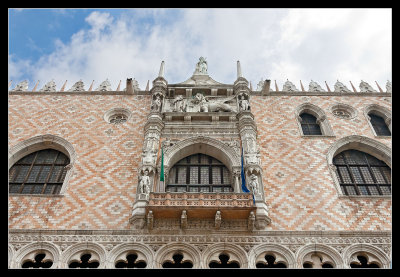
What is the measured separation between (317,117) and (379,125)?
9.45ft

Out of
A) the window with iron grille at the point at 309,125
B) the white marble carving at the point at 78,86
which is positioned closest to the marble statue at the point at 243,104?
the window with iron grille at the point at 309,125

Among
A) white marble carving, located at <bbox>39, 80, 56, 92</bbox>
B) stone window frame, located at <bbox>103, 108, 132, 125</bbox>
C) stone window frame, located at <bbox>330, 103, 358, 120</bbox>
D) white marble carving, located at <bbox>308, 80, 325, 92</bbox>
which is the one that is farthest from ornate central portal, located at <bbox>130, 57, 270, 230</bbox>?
white marble carving, located at <bbox>39, 80, 56, 92</bbox>

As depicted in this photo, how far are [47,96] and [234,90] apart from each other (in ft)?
30.0

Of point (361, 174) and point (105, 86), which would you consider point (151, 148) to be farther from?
point (361, 174)

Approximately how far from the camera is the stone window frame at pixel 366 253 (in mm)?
11414

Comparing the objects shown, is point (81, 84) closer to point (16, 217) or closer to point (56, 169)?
point (56, 169)

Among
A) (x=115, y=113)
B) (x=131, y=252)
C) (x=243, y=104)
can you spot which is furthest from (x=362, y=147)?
(x=115, y=113)

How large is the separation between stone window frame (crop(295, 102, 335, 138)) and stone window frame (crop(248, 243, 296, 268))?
5.83 m

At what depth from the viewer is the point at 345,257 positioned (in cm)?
1143

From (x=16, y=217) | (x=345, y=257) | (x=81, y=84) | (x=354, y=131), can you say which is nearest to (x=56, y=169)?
(x=16, y=217)

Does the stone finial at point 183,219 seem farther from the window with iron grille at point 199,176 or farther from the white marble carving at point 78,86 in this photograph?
the white marble carving at point 78,86

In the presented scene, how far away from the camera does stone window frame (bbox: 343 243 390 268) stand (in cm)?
1141

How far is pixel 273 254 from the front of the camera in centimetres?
1168

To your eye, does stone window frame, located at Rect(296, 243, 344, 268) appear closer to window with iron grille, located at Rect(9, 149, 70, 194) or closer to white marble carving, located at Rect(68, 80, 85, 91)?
window with iron grille, located at Rect(9, 149, 70, 194)
